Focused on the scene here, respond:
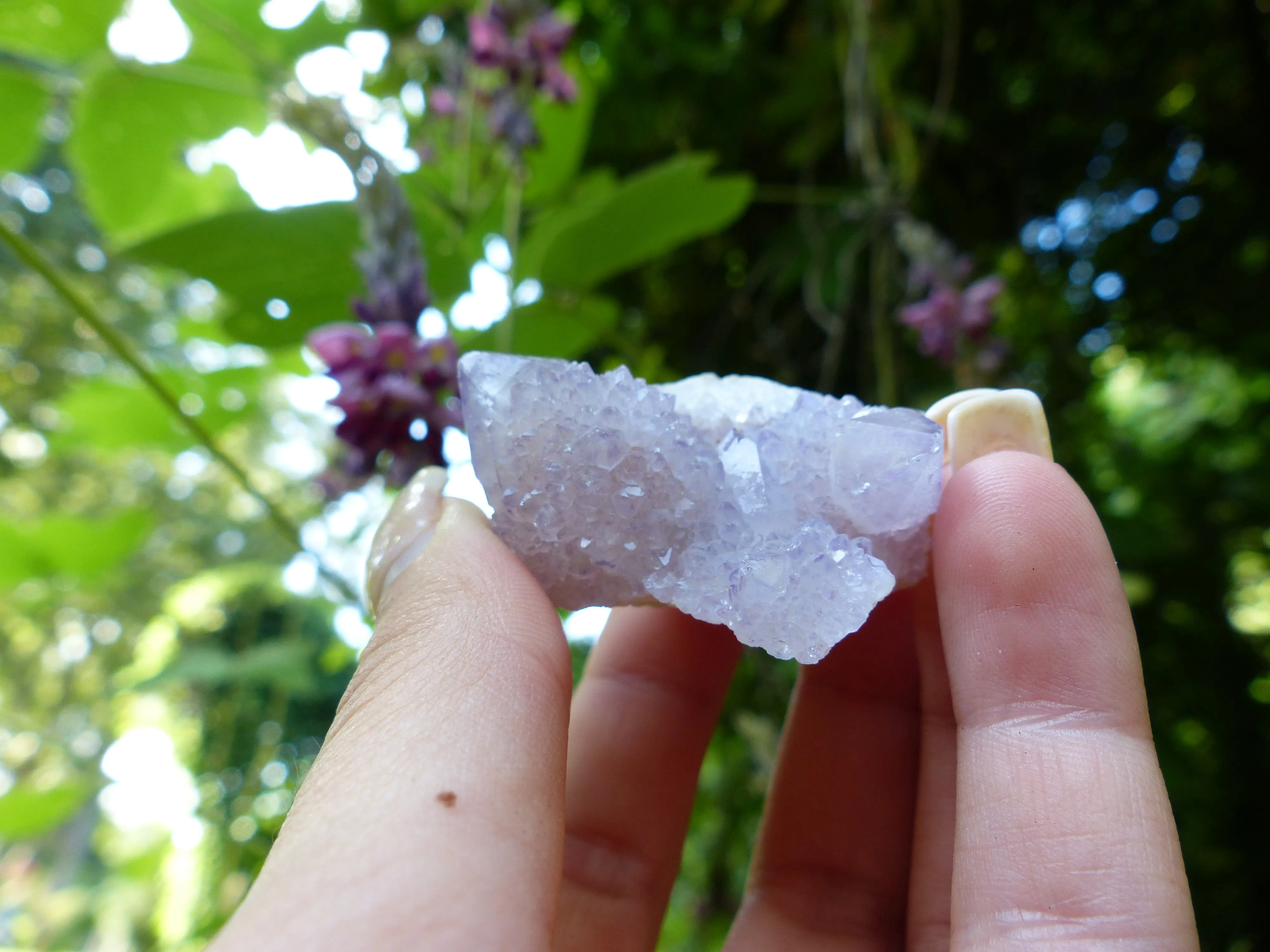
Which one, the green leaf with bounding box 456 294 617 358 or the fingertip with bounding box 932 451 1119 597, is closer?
the fingertip with bounding box 932 451 1119 597

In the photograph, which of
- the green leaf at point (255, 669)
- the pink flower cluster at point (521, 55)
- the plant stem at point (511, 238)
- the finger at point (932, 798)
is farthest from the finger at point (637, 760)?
the green leaf at point (255, 669)

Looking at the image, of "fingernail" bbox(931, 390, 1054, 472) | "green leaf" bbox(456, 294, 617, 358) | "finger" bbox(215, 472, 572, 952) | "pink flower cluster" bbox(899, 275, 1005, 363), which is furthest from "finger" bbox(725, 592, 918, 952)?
"pink flower cluster" bbox(899, 275, 1005, 363)

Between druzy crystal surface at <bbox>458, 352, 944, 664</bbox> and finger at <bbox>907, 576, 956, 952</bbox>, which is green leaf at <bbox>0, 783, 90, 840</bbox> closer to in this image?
druzy crystal surface at <bbox>458, 352, 944, 664</bbox>

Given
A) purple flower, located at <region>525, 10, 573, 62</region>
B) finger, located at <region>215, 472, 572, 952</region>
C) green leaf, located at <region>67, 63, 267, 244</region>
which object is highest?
purple flower, located at <region>525, 10, 573, 62</region>

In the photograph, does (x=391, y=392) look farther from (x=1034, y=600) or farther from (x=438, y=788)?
(x=1034, y=600)

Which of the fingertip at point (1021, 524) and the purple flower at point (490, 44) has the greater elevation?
the purple flower at point (490, 44)

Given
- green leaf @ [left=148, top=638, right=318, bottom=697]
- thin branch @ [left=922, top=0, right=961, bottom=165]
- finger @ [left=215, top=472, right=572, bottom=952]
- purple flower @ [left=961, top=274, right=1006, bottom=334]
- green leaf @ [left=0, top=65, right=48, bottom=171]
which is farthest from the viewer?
green leaf @ [left=148, top=638, right=318, bottom=697]

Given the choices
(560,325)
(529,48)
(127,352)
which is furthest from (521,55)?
(127,352)

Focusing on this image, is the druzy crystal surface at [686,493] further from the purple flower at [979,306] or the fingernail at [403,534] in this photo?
the purple flower at [979,306]
